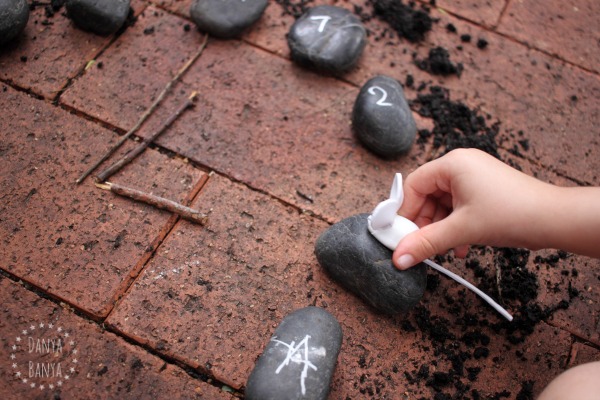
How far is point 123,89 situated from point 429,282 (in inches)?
53.7

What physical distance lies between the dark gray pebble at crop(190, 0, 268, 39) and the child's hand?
1.19 meters

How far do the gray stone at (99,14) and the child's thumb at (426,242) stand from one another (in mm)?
1519

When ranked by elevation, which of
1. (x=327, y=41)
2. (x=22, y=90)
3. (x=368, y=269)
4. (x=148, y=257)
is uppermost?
(x=327, y=41)

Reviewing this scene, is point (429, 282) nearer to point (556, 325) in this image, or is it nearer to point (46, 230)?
point (556, 325)

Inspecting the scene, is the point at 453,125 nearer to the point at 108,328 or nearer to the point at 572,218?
the point at 572,218

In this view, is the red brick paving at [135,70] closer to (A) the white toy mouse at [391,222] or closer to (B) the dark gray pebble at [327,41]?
(B) the dark gray pebble at [327,41]

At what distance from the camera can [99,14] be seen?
7.25 ft

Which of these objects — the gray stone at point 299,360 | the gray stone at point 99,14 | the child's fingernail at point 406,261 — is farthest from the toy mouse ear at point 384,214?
the gray stone at point 99,14

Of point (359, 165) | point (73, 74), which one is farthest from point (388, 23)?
point (73, 74)

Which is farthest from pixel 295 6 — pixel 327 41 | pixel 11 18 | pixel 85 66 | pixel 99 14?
pixel 11 18

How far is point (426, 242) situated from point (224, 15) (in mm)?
1366

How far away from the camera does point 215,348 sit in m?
1.61

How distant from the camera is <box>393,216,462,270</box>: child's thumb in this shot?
4.86 ft

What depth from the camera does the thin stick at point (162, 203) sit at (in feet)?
6.01
